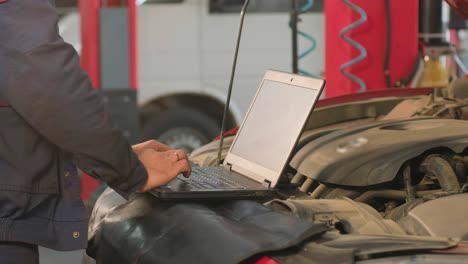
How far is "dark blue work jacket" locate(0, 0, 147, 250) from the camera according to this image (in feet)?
7.18

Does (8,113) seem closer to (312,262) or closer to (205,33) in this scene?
Result: (312,262)

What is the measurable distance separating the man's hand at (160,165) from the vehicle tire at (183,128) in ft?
21.9

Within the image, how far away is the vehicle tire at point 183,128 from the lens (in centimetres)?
925

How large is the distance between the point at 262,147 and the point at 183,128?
6551 millimetres

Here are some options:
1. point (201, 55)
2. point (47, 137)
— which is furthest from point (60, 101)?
point (201, 55)

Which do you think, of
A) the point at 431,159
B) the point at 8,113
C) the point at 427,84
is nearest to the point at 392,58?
Answer: the point at 427,84

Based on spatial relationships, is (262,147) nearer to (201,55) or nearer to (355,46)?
(355,46)

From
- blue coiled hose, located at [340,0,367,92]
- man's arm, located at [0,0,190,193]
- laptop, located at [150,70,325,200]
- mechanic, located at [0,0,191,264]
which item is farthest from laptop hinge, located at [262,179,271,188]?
blue coiled hose, located at [340,0,367,92]

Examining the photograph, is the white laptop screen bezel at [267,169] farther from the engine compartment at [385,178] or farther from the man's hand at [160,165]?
the man's hand at [160,165]

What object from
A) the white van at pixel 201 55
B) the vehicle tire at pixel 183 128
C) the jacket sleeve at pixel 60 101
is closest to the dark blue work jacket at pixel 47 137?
the jacket sleeve at pixel 60 101

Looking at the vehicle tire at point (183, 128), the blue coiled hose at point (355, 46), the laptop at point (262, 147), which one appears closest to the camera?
the laptop at point (262, 147)

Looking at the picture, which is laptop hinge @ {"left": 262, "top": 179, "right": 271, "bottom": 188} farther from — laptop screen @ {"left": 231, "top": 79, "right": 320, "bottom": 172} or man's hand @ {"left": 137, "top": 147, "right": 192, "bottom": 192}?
man's hand @ {"left": 137, "top": 147, "right": 192, "bottom": 192}

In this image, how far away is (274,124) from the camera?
9.14 ft

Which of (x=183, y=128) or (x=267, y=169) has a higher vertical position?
(x=267, y=169)
